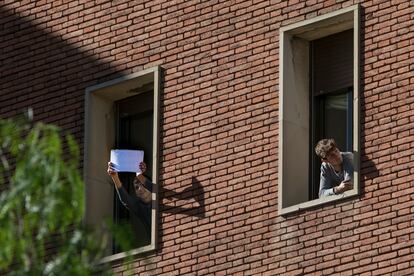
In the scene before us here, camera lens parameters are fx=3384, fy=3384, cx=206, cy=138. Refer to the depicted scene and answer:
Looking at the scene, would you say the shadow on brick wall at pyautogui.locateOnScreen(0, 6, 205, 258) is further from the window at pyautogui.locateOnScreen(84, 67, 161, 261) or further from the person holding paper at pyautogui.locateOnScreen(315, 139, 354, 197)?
the person holding paper at pyautogui.locateOnScreen(315, 139, 354, 197)

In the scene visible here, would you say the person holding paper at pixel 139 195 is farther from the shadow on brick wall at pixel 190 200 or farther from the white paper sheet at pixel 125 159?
the shadow on brick wall at pixel 190 200

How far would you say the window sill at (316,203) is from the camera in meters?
37.0

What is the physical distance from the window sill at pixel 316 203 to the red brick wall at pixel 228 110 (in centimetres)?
7

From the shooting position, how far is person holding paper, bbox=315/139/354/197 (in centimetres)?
3709

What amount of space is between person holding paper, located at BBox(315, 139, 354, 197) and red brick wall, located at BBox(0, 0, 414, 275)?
232 millimetres

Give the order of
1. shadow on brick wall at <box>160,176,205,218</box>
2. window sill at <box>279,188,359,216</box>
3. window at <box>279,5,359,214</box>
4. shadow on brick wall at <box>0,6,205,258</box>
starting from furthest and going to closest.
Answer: shadow on brick wall at <box>0,6,205,258</box>, shadow on brick wall at <box>160,176,205,218</box>, window at <box>279,5,359,214</box>, window sill at <box>279,188,359,216</box>

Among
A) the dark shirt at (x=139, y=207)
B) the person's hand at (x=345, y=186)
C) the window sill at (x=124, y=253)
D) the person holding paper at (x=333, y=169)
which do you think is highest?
the person holding paper at (x=333, y=169)

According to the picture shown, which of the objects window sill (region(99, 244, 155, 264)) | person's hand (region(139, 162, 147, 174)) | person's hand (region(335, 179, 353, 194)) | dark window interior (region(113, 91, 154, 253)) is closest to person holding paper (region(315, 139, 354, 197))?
person's hand (region(335, 179, 353, 194))

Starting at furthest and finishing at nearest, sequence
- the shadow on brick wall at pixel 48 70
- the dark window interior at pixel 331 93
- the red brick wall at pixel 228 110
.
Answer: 1. the shadow on brick wall at pixel 48 70
2. the dark window interior at pixel 331 93
3. the red brick wall at pixel 228 110

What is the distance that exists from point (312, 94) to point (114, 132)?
3186 mm

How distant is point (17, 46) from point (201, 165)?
369 centimetres

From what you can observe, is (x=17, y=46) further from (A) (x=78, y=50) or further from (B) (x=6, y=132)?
(B) (x=6, y=132)

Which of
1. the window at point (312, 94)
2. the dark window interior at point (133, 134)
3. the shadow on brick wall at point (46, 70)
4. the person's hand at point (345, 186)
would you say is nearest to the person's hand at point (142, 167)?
the dark window interior at point (133, 134)

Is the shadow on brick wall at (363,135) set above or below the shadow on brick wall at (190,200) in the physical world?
above
